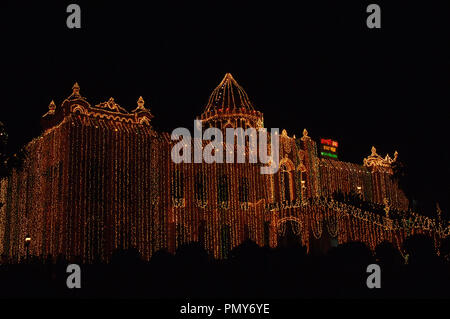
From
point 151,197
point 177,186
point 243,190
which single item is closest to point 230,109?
point 243,190

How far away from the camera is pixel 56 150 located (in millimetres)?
23578

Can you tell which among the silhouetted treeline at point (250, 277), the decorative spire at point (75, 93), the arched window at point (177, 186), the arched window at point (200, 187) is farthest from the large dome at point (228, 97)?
the silhouetted treeline at point (250, 277)

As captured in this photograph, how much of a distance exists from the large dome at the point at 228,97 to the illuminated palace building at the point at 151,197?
0.21ft

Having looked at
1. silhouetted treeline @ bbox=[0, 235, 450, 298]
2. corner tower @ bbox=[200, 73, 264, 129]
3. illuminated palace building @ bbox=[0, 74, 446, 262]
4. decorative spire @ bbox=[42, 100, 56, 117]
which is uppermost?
corner tower @ bbox=[200, 73, 264, 129]

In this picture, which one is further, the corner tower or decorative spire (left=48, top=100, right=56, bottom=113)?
the corner tower

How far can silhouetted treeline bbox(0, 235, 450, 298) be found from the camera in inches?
399

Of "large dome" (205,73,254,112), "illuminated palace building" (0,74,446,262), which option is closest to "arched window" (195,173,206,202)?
"illuminated palace building" (0,74,446,262)

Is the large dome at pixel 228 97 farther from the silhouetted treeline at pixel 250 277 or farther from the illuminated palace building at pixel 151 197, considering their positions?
the silhouetted treeline at pixel 250 277

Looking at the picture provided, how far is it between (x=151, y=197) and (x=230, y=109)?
7.85 meters

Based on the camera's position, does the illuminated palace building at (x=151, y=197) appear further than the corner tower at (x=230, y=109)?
No

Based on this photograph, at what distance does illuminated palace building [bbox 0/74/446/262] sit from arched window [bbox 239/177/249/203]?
5 centimetres

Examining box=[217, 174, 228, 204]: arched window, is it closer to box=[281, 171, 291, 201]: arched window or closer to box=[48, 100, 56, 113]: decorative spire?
box=[281, 171, 291, 201]: arched window

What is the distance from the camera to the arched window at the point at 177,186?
85.6 feet

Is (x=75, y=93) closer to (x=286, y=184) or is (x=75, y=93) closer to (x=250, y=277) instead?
(x=286, y=184)
